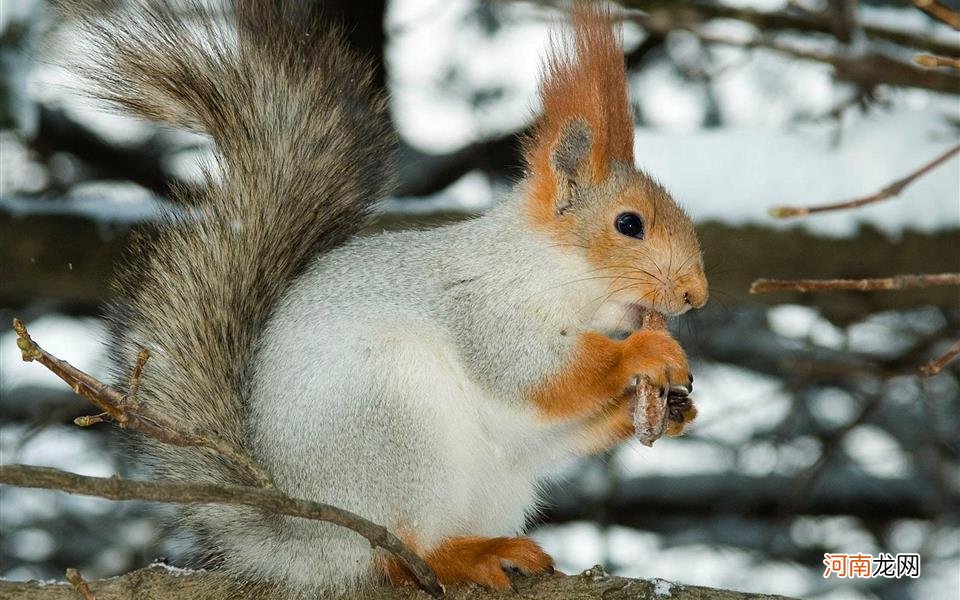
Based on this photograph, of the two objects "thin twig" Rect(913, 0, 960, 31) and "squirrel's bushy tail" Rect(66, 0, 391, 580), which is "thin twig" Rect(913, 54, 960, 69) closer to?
"thin twig" Rect(913, 0, 960, 31)

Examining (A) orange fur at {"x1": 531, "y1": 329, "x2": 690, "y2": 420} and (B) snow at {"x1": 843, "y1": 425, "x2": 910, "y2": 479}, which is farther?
(B) snow at {"x1": 843, "y1": 425, "x2": 910, "y2": 479}

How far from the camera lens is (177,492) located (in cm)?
145

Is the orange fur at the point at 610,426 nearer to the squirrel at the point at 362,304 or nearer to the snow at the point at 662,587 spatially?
the squirrel at the point at 362,304

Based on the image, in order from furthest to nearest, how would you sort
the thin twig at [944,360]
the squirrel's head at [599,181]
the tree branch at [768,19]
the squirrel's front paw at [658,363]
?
the tree branch at [768,19], the squirrel's head at [599,181], the squirrel's front paw at [658,363], the thin twig at [944,360]

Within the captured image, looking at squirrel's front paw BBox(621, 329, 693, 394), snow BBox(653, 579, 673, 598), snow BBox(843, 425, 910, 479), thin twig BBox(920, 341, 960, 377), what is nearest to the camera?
thin twig BBox(920, 341, 960, 377)

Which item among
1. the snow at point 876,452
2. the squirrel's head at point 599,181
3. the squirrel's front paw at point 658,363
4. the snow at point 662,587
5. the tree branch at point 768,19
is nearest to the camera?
the snow at point 662,587

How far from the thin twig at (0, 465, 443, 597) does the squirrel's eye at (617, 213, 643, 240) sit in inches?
31.1

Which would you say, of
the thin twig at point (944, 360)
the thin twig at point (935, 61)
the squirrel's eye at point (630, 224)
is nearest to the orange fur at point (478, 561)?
the squirrel's eye at point (630, 224)

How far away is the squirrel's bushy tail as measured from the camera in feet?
6.76

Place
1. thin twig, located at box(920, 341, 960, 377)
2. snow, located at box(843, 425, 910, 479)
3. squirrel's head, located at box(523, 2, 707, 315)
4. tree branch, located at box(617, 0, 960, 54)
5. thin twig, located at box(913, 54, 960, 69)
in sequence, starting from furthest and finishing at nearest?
snow, located at box(843, 425, 910, 479)
tree branch, located at box(617, 0, 960, 54)
squirrel's head, located at box(523, 2, 707, 315)
thin twig, located at box(920, 341, 960, 377)
thin twig, located at box(913, 54, 960, 69)

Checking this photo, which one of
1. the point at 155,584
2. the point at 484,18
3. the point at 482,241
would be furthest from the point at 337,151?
the point at 484,18

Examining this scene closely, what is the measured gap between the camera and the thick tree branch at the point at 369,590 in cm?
186

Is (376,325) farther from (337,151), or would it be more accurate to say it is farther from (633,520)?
(633,520)

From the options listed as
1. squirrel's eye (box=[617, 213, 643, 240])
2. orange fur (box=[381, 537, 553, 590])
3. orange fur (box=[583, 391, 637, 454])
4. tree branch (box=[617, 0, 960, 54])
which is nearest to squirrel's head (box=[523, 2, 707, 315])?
squirrel's eye (box=[617, 213, 643, 240])
